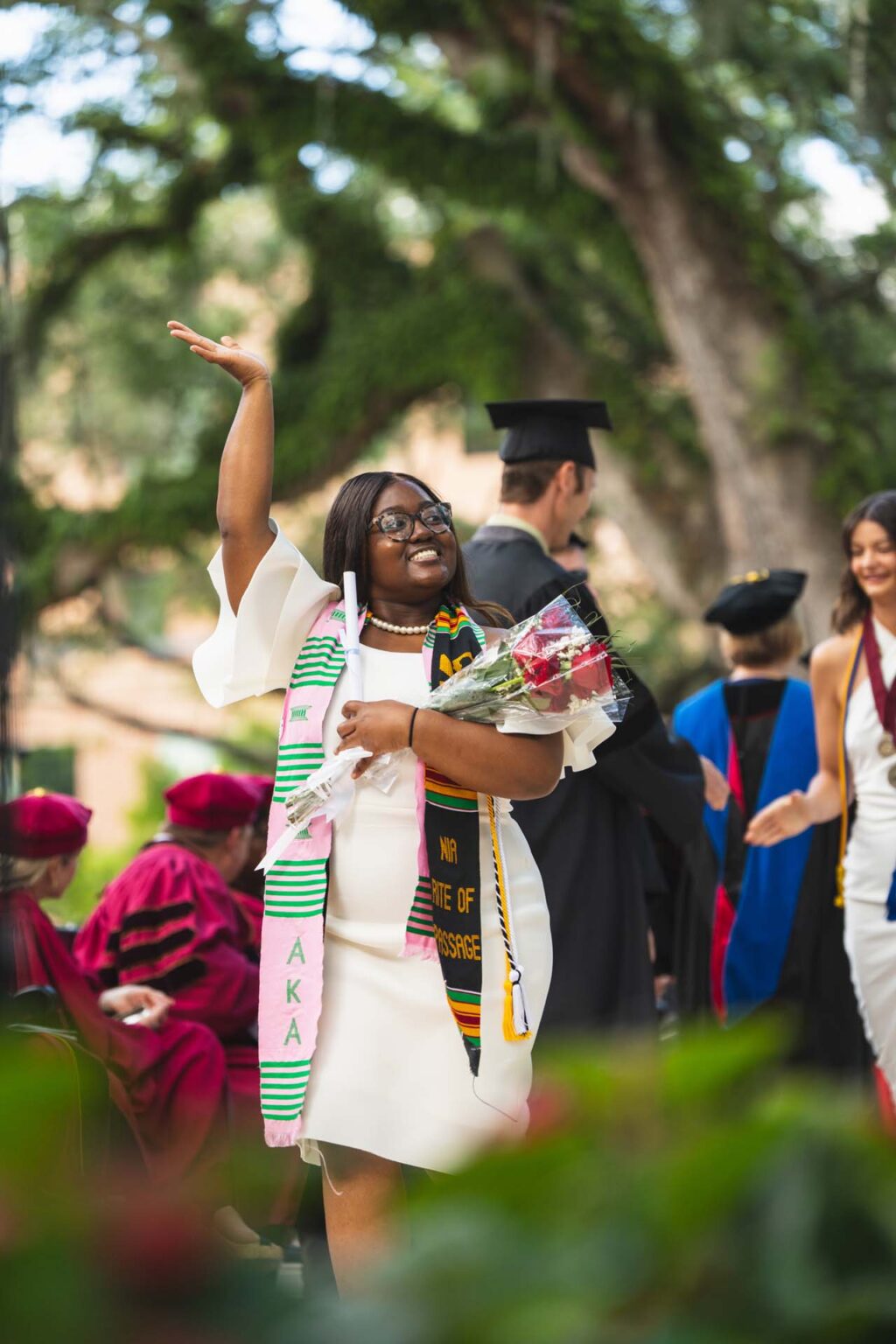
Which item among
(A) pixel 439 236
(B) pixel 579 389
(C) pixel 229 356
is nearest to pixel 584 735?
(C) pixel 229 356

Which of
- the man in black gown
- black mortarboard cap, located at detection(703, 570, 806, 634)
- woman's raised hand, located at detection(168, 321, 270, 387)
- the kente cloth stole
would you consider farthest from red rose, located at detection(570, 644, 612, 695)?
black mortarboard cap, located at detection(703, 570, 806, 634)

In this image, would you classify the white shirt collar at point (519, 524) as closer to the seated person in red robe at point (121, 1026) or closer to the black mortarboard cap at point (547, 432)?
the black mortarboard cap at point (547, 432)

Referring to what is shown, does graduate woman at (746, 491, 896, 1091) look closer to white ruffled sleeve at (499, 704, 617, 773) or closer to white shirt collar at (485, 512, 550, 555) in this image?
white shirt collar at (485, 512, 550, 555)

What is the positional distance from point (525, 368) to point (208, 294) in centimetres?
683

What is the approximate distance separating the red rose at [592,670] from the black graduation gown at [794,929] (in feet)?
10.2

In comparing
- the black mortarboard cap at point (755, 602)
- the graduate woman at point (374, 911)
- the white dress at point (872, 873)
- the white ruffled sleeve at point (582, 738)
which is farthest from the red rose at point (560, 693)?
the black mortarboard cap at point (755, 602)

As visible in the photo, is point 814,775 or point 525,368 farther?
point 525,368

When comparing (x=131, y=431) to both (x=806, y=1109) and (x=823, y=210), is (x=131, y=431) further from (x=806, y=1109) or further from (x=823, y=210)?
(x=806, y=1109)

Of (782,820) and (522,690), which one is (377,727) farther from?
(782,820)

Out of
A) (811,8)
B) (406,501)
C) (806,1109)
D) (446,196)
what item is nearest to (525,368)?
(446,196)

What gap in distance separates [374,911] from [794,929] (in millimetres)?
3337

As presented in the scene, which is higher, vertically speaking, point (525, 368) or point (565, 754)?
point (525, 368)

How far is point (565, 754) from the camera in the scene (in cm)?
338

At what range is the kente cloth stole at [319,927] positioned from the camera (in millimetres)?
3092
